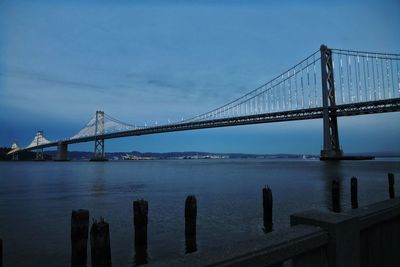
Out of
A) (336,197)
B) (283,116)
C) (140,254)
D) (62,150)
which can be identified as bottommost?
(140,254)

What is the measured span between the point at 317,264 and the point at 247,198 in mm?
15337

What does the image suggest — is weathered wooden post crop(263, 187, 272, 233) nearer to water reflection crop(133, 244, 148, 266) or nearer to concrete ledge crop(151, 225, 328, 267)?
water reflection crop(133, 244, 148, 266)

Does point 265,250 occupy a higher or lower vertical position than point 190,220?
higher

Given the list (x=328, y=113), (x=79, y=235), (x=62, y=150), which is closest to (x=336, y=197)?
(x=79, y=235)

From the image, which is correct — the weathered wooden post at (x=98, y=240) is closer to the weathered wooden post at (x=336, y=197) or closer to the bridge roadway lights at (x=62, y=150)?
the weathered wooden post at (x=336, y=197)

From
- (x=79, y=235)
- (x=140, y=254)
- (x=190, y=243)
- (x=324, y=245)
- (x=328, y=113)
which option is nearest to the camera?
(x=324, y=245)


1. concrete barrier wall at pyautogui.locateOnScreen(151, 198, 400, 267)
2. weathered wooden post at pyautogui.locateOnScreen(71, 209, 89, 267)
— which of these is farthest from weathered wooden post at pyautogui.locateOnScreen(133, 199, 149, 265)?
concrete barrier wall at pyautogui.locateOnScreen(151, 198, 400, 267)

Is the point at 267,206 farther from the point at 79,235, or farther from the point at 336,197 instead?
the point at 79,235

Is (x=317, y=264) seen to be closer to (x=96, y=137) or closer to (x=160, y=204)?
(x=160, y=204)

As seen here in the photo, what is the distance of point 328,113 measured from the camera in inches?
2340

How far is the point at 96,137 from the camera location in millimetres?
83250

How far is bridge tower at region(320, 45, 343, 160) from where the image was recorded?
5897cm

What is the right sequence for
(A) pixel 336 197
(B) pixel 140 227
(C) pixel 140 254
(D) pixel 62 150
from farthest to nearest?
(D) pixel 62 150
(A) pixel 336 197
(B) pixel 140 227
(C) pixel 140 254

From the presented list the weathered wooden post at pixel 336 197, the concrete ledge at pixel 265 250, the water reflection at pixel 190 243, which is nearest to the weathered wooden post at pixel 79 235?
the water reflection at pixel 190 243
